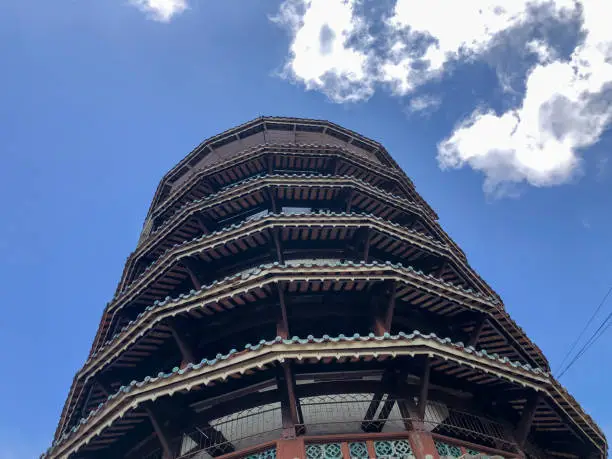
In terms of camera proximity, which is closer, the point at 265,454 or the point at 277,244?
the point at 265,454

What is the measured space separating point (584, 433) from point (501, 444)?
283cm

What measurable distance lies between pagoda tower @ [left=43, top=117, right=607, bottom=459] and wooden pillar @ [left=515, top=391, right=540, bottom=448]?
0.09 feet

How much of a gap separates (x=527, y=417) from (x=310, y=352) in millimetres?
5340

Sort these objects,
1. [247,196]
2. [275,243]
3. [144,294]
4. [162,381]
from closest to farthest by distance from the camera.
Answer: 1. [162,381]
2. [275,243]
3. [144,294]
4. [247,196]

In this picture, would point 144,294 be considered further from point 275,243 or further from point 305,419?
point 305,419

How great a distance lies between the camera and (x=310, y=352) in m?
9.29

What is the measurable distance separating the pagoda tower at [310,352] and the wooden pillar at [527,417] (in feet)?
0.09

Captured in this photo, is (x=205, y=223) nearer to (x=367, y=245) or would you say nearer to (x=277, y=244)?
(x=277, y=244)

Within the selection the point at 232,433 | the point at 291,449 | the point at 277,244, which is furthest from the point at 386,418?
the point at 277,244

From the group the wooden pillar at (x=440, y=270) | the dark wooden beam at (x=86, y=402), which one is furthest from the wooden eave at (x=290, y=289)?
the wooden pillar at (x=440, y=270)

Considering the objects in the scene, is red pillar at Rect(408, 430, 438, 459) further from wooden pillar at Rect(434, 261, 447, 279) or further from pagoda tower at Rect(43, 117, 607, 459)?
wooden pillar at Rect(434, 261, 447, 279)

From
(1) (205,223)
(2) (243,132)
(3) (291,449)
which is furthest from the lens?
(2) (243,132)

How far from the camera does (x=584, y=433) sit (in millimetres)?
12188

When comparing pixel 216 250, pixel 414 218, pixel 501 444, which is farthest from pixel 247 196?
pixel 501 444
